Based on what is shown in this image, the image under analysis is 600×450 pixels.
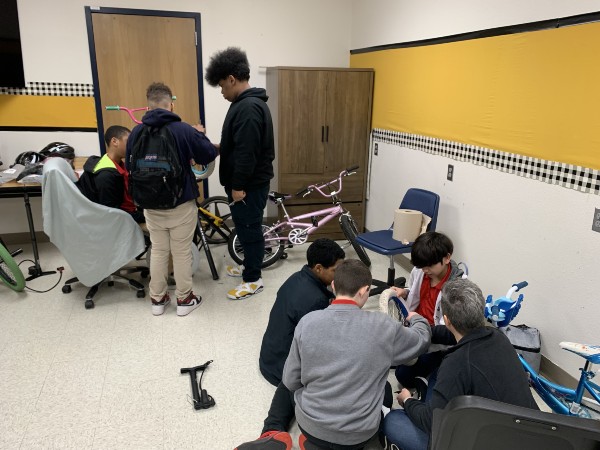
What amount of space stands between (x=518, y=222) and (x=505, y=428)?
195 cm

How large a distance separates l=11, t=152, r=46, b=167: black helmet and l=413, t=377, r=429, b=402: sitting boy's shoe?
11.6 ft

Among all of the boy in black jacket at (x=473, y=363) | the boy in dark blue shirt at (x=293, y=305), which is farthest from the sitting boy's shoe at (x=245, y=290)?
the boy in black jacket at (x=473, y=363)

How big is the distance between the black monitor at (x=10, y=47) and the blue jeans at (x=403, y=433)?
4.10 meters

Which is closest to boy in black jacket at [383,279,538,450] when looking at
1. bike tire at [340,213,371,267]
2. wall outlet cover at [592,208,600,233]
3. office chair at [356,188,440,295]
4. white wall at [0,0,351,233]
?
wall outlet cover at [592,208,600,233]

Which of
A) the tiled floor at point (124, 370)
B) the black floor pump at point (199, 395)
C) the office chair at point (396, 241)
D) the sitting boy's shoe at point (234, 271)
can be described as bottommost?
the tiled floor at point (124, 370)

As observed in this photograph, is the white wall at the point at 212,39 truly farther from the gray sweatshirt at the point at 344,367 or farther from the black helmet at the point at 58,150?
the gray sweatshirt at the point at 344,367

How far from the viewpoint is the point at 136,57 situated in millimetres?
4332

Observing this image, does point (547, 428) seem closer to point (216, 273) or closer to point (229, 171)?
point (229, 171)

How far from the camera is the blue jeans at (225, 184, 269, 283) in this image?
127 inches

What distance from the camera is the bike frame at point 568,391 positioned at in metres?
1.82

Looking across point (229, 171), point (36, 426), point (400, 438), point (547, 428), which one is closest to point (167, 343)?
point (36, 426)

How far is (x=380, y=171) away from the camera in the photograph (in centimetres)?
439

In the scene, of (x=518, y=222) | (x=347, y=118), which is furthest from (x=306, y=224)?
(x=518, y=222)

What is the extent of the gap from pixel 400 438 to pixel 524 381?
22.7 inches
